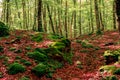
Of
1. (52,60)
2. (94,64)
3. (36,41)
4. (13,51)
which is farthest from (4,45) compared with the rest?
(94,64)

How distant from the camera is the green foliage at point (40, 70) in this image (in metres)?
13.3

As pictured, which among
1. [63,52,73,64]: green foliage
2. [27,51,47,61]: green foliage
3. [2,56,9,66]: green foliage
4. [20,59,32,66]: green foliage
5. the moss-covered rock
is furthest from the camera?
[63,52,73,64]: green foliage

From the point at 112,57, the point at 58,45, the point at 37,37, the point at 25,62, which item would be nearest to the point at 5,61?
the point at 25,62

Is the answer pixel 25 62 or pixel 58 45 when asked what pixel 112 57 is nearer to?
pixel 58 45

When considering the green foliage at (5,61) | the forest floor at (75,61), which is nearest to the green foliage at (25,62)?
the forest floor at (75,61)

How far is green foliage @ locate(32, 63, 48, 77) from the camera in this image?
1332 cm

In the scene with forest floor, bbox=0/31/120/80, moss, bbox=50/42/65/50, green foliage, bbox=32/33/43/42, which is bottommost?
forest floor, bbox=0/31/120/80

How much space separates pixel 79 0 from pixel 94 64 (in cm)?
3140

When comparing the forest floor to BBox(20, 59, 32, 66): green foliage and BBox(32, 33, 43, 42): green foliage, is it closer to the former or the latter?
BBox(32, 33, 43, 42): green foliage

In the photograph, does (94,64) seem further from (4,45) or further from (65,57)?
(4,45)

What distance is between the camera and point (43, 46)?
55.3 ft

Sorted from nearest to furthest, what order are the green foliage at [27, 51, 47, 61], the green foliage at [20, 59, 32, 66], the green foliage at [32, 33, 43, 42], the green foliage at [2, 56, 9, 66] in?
the green foliage at [2, 56, 9, 66], the green foliage at [20, 59, 32, 66], the green foliage at [27, 51, 47, 61], the green foliage at [32, 33, 43, 42]

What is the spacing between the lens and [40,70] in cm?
1339

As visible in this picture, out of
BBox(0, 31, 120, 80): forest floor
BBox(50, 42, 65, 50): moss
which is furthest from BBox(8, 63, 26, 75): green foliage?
BBox(50, 42, 65, 50): moss
